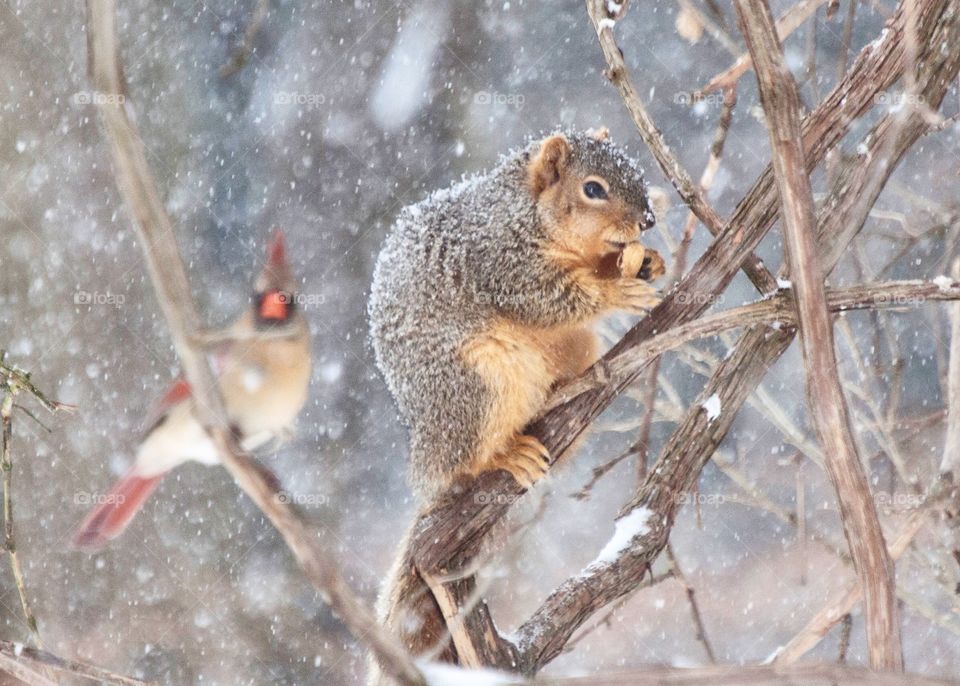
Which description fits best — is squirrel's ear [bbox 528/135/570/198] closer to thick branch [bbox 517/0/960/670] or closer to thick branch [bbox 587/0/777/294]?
thick branch [bbox 587/0/777/294]

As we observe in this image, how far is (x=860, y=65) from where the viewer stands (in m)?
1.11

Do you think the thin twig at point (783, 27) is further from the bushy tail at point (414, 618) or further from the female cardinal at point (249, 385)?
the bushy tail at point (414, 618)

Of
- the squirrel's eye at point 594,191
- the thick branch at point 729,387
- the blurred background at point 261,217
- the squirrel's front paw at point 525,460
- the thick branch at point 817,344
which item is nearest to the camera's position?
the thick branch at point 817,344

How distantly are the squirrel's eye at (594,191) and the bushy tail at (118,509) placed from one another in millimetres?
813

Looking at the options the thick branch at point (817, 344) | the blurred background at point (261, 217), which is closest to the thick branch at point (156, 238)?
the thick branch at point (817, 344)

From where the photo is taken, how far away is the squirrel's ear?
4.40 ft

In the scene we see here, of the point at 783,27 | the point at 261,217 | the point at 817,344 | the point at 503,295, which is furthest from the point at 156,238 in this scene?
the point at 261,217

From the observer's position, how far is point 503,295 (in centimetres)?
133

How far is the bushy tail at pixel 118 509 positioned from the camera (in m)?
1.38

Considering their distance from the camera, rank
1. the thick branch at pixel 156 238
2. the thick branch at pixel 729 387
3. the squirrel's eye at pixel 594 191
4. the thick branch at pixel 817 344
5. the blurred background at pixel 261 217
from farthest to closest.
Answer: the blurred background at pixel 261 217, the squirrel's eye at pixel 594 191, the thick branch at pixel 729 387, the thick branch at pixel 817 344, the thick branch at pixel 156 238

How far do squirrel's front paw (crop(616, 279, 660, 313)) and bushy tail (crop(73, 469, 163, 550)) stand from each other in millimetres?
782

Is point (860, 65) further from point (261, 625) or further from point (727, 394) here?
point (261, 625)

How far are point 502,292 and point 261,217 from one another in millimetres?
1005

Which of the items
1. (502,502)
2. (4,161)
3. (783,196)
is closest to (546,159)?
(502,502)
